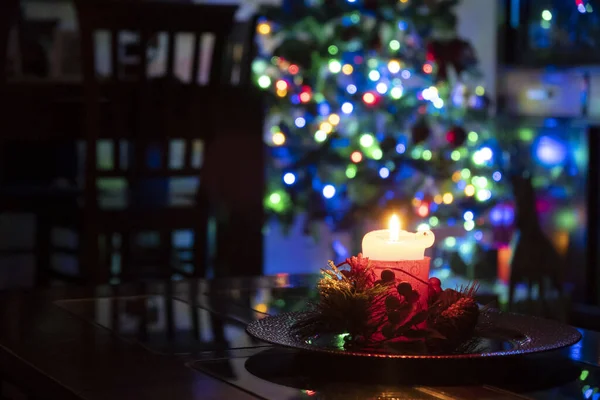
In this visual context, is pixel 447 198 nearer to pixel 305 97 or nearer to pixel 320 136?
pixel 320 136

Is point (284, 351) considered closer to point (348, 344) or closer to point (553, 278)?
point (348, 344)

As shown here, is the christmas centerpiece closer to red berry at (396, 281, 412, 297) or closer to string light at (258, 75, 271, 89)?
red berry at (396, 281, 412, 297)

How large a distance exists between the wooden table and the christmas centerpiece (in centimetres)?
3

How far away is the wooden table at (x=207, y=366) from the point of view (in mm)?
911

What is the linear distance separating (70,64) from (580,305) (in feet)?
7.51

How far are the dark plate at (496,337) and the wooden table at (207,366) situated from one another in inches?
0.9

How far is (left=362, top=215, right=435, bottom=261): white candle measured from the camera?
102 centimetres

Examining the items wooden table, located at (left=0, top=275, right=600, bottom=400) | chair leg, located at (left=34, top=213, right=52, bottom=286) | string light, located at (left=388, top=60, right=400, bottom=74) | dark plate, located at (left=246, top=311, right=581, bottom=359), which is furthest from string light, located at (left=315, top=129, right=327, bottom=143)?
dark plate, located at (left=246, top=311, right=581, bottom=359)

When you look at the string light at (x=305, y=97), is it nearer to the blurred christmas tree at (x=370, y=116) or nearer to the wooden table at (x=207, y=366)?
the blurred christmas tree at (x=370, y=116)

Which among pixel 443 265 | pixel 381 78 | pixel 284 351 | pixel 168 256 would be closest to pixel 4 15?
pixel 168 256

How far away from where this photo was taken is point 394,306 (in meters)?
0.97

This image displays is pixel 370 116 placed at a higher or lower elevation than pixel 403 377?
higher

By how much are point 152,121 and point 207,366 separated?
2.25 metres

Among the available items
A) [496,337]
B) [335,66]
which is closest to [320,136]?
[335,66]
